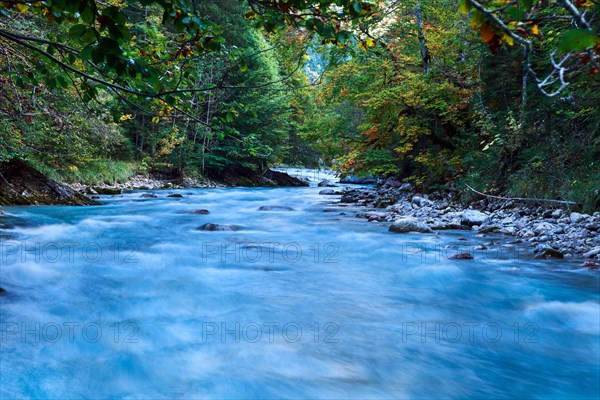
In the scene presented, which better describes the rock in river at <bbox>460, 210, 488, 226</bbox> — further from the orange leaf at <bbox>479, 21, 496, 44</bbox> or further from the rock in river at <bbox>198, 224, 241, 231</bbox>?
the orange leaf at <bbox>479, 21, 496, 44</bbox>

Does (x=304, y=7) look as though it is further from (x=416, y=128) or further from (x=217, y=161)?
(x=217, y=161)

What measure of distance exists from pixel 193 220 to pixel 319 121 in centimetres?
654

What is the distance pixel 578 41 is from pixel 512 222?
7.79 m

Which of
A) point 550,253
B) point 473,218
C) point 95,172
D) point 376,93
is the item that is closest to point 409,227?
point 473,218

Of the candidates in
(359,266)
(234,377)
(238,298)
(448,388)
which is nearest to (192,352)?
(234,377)

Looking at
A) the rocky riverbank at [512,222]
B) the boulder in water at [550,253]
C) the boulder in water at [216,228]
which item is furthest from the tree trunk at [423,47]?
the boulder in water at [550,253]

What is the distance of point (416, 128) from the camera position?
37.8 ft

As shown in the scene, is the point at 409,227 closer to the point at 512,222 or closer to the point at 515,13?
the point at 512,222

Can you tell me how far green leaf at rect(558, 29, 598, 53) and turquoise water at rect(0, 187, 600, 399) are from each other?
2.37 meters

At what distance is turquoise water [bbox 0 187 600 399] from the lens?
279 cm

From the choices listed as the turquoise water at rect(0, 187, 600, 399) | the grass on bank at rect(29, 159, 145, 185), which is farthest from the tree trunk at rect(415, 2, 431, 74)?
the grass on bank at rect(29, 159, 145, 185)

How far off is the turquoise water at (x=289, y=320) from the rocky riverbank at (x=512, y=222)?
1.87ft

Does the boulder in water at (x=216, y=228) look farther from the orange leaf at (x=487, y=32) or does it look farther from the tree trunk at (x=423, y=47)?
the orange leaf at (x=487, y=32)

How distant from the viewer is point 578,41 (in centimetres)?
94
